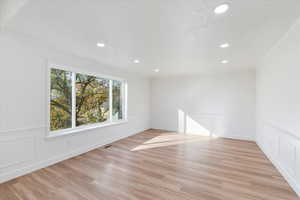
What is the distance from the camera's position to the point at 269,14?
1.57 meters

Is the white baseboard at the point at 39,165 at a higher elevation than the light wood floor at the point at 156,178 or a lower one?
higher

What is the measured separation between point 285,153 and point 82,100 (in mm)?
4327

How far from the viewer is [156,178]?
7.30ft

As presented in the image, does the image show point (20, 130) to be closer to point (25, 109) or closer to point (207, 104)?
point (25, 109)

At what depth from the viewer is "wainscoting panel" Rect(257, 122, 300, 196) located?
6.19ft

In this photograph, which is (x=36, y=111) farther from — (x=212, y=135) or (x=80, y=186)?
(x=212, y=135)

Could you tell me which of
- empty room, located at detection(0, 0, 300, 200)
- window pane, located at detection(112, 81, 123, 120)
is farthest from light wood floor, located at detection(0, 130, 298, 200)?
window pane, located at detection(112, 81, 123, 120)

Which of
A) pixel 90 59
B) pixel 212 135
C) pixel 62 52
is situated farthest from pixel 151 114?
pixel 62 52

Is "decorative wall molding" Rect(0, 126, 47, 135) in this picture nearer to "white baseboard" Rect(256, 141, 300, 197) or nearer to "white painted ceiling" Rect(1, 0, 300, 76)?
"white painted ceiling" Rect(1, 0, 300, 76)

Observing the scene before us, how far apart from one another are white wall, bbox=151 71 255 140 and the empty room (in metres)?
0.93

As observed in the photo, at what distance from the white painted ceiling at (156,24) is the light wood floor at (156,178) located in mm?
2351

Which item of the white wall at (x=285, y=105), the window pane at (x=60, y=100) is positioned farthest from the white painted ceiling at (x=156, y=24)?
the window pane at (x=60, y=100)

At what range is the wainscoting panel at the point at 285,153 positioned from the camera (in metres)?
1.89

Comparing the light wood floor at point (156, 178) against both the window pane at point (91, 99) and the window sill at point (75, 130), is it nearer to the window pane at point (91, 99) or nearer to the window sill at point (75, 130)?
the window sill at point (75, 130)
